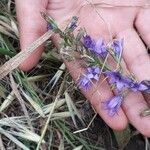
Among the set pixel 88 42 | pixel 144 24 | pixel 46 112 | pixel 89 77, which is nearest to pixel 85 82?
pixel 89 77

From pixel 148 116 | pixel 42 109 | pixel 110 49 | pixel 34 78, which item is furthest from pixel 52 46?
pixel 148 116

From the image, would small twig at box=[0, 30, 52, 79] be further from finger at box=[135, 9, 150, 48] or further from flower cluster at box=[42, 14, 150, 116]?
finger at box=[135, 9, 150, 48]

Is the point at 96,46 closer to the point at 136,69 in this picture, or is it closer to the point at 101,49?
the point at 101,49

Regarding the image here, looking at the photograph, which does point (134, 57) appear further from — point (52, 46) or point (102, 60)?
point (52, 46)

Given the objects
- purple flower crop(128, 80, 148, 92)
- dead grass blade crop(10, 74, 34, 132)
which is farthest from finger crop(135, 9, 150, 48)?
dead grass blade crop(10, 74, 34, 132)

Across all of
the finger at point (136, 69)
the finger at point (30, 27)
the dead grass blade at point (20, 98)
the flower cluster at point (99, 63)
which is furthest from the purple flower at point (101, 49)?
the dead grass blade at point (20, 98)
